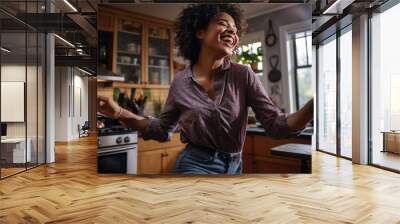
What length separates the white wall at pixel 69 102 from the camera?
9.00m

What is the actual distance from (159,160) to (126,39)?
61.9 inches

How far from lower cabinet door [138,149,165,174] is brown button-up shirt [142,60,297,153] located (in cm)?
22

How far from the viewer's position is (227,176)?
4.66 metres

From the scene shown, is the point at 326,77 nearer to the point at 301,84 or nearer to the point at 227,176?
the point at 301,84

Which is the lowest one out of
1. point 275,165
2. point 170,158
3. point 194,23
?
point 275,165

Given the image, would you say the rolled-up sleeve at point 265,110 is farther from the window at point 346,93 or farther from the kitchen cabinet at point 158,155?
the window at point 346,93

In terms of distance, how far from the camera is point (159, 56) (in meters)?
4.45

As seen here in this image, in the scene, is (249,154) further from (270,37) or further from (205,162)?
(270,37)

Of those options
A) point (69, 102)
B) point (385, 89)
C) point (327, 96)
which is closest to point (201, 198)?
point (385, 89)

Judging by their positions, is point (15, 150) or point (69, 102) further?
point (69, 102)

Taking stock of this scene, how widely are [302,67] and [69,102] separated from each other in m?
7.27

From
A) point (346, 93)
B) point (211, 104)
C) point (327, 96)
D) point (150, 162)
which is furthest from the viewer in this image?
point (327, 96)

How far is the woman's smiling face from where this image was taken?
4.36 meters

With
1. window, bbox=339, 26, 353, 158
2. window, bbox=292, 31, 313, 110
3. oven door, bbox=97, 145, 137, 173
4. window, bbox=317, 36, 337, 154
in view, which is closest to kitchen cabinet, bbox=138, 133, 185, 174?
oven door, bbox=97, 145, 137, 173
